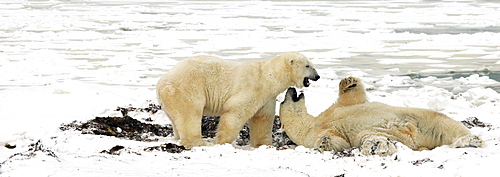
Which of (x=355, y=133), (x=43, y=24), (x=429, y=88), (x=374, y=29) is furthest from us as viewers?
(x=43, y=24)

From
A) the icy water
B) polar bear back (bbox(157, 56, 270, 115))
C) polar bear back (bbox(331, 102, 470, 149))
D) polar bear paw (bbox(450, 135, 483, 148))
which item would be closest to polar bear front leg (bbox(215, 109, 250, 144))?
polar bear back (bbox(157, 56, 270, 115))

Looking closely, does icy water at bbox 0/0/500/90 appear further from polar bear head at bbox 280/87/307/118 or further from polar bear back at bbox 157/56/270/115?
polar bear head at bbox 280/87/307/118

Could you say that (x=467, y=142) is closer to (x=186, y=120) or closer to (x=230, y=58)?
(x=186, y=120)

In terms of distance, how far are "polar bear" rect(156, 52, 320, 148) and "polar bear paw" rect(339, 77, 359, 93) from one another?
1.09ft

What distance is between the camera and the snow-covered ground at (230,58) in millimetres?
4664

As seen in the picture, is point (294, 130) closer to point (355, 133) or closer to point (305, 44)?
point (355, 133)

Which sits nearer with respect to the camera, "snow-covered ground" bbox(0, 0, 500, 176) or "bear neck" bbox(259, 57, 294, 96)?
"snow-covered ground" bbox(0, 0, 500, 176)

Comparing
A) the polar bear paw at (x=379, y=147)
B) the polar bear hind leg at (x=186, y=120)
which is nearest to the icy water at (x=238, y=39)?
the polar bear hind leg at (x=186, y=120)

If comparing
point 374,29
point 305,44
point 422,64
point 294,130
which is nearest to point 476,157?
point 294,130

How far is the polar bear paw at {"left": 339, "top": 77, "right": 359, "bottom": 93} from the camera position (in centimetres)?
638

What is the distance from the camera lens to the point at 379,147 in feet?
16.9

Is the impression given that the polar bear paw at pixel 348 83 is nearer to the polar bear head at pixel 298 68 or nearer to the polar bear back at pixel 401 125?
the polar bear head at pixel 298 68

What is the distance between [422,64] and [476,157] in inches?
377

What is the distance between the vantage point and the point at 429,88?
10453 millimetres
